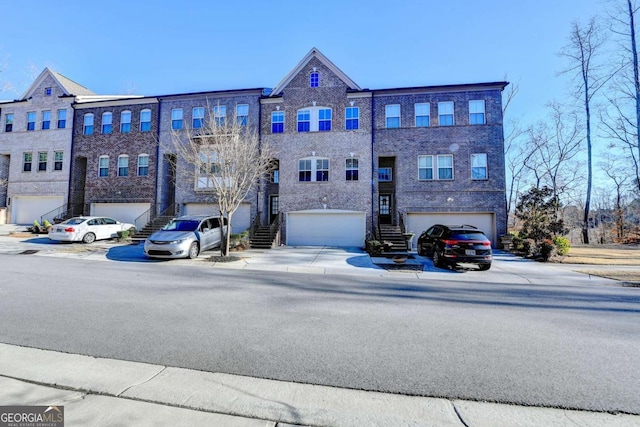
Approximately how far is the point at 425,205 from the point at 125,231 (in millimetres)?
18711

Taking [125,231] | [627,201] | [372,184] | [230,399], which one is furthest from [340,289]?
[627,201]

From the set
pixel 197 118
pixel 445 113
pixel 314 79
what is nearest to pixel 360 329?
pixel 445 113

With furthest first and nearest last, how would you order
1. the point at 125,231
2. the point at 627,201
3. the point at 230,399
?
the point at 627,201
the point at 125,231
the point at 230,399

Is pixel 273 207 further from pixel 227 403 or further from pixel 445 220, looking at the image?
pixel 227 403

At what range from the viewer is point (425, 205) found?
63.8 feet

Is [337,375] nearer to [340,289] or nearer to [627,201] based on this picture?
[340,289]

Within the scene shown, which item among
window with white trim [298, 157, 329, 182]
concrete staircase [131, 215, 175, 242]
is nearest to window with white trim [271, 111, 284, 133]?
window with white trim [298, 157, 329, 182]

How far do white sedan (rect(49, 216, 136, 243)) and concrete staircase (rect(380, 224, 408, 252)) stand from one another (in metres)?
16.3

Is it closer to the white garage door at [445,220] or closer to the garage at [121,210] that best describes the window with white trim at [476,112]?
the white garage door at [445,220]

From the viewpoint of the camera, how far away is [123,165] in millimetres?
22734

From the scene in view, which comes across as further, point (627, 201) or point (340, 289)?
point (627, 201)

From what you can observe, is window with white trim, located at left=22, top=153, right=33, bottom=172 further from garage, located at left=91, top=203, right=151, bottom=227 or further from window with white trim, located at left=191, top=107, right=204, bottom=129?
window with white trim, located at left=191, top=107, right=204, bottom=129

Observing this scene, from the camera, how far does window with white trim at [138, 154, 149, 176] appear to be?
875 inches

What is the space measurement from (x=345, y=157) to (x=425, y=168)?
5220 mm
